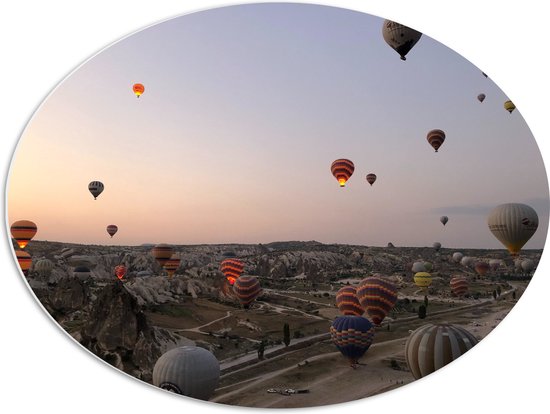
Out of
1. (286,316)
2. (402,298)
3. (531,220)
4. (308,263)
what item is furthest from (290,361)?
(308,263)

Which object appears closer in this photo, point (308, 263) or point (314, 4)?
point (314, 4)

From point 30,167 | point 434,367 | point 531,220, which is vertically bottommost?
point 434,367

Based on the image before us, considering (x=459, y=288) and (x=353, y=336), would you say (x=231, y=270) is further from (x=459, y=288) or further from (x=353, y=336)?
(x=459, y=288)

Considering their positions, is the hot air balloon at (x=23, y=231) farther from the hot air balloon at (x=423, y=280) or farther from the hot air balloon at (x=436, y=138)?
the hot air balloon at (x=423, y=280)

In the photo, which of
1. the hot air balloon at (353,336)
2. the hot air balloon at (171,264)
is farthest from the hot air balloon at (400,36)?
the hot air balloon at (171,264)

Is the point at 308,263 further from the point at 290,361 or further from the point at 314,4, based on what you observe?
the point at 314,4

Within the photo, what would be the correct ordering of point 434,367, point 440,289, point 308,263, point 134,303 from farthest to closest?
1. point 308,263
2. point 440,289
3. point 134,303
4. point 434,367
